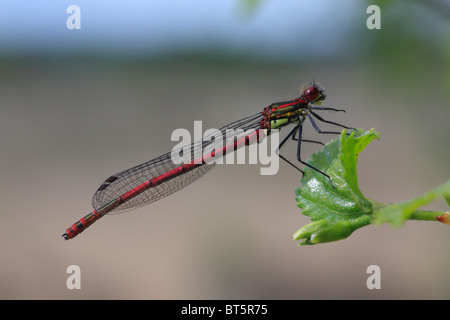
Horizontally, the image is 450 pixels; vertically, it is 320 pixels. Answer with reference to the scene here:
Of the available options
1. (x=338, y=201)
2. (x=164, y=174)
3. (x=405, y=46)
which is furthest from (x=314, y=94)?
(x=338, y=201)

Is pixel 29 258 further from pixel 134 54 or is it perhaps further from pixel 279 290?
pixel 134 54

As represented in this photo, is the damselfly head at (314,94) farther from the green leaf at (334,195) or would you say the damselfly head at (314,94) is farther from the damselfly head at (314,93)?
the green leaf at (334,195)

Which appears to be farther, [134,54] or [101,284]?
[134,54]

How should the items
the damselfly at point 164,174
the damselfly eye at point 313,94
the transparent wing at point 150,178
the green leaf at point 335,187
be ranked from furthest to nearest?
the transparent wing at point 150,178
the damselfly at point 164,174
the damselfly eye at point 313,94
the green leaf at point 335,187

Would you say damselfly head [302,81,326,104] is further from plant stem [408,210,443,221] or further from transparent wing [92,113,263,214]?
plant stem [408,210,443,221]

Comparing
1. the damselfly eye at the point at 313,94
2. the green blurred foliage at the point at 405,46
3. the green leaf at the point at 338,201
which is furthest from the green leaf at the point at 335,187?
the damselfly eye at the point at 313,94

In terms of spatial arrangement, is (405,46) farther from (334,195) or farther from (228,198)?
(228,198)

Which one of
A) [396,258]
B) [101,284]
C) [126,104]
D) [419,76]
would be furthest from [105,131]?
[419,76]

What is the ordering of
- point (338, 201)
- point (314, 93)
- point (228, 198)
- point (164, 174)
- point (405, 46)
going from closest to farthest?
point (338, 201) → point (405, 46) → point (314, 93) → point (164, 174) → point (228, 198)
